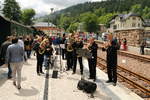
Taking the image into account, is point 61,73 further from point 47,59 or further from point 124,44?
point 124,44

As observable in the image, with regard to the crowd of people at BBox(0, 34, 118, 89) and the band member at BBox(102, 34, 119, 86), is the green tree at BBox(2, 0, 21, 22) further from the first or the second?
the band member at BBox(102, 34, 119, 86)

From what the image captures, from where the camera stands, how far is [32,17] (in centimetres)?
12381

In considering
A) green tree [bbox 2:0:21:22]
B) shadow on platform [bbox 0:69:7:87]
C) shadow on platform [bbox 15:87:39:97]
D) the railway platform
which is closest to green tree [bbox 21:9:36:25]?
green tree [bbox 2:0:21:22]

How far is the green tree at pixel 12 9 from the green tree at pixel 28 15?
1578cm

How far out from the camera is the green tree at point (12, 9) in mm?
93875

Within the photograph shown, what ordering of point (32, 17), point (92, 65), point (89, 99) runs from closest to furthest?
point (89, 99), point (92, 65), point (32, 17)

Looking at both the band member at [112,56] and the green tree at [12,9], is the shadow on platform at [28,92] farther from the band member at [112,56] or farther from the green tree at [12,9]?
the green tree at [12,9]

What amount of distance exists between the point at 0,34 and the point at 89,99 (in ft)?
41.0

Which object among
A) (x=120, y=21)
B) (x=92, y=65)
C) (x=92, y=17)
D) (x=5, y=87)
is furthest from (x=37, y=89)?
(x=92, y=17)

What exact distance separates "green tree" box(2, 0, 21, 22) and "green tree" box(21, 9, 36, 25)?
1578cm

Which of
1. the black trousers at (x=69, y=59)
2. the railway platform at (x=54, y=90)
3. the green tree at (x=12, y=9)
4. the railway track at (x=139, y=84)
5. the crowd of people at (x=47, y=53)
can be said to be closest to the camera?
the railway platform at (x=54, y=90)

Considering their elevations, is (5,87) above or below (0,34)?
below

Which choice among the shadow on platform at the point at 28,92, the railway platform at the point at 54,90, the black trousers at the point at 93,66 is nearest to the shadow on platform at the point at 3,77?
the railway platform at the point at 54,90

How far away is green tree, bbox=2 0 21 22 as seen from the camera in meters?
93.9
